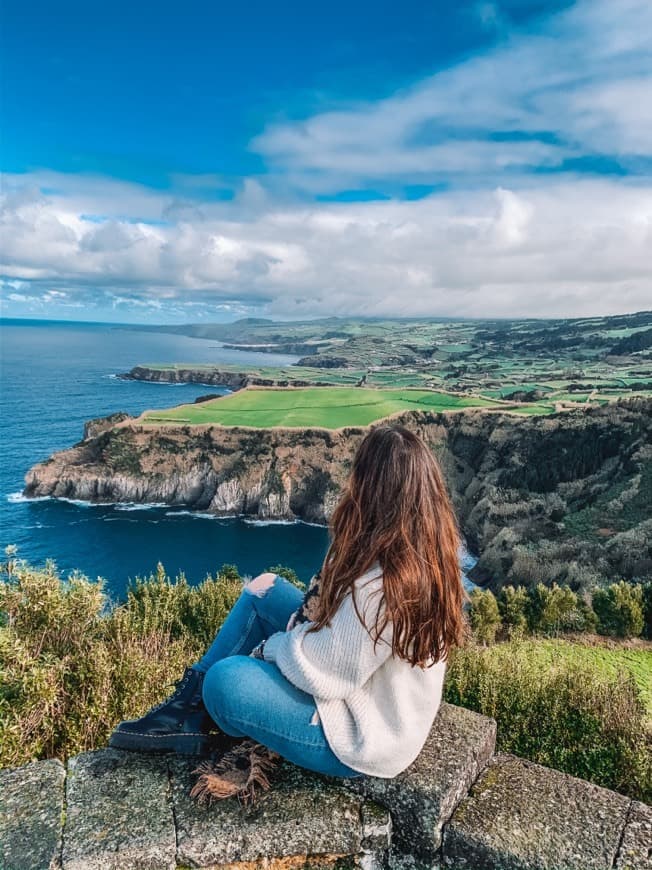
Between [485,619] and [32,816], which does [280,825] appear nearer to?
[32,816]

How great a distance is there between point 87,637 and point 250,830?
3.34m

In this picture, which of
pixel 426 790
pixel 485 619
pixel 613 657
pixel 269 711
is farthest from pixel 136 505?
pixel 426 790

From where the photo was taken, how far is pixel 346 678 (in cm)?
284

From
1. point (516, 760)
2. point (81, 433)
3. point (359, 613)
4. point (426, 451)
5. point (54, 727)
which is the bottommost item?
point (81, 433)

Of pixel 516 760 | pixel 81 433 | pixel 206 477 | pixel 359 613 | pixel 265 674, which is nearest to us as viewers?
pixel 359 613

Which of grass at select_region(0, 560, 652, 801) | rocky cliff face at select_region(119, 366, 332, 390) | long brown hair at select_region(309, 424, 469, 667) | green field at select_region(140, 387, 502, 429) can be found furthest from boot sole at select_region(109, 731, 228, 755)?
rocky cliff face at select_region(119, 366, 332, 390)

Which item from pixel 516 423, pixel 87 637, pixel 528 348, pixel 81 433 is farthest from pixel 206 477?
pixel 528 348

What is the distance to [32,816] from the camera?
2.90 metres

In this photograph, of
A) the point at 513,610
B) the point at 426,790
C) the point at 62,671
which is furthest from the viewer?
the point at 513,610

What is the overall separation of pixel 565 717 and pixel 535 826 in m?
3.37

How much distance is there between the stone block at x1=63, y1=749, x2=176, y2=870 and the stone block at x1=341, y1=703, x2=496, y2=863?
97 cm

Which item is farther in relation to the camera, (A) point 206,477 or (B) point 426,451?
(A) point 206,477

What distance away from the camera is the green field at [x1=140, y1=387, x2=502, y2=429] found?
71500 mm

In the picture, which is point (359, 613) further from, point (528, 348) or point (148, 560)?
point (528, 348)
